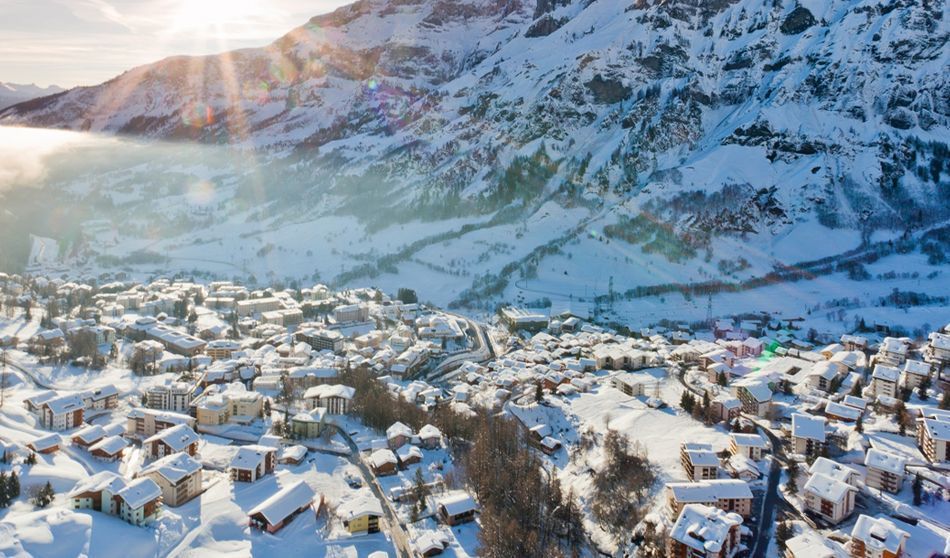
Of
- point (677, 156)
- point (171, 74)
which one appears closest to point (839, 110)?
point (677, 156)

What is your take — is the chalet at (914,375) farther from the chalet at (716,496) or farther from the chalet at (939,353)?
the chalet at (716,496)

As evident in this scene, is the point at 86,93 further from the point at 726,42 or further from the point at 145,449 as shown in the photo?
the point at 145,449

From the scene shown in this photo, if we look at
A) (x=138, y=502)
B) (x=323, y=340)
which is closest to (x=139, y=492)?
(x=138, y=502)

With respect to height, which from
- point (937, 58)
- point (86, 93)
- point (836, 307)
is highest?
point (86, 93)

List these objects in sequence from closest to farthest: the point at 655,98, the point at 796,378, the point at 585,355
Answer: the point at 796,378 → the point at 585,355 → the point at 655,98

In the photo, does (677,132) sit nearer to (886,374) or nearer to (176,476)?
(886,374)

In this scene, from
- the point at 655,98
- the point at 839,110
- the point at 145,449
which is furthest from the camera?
the point at 655,98
